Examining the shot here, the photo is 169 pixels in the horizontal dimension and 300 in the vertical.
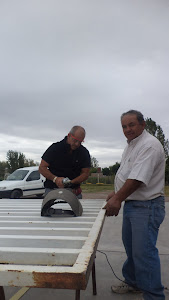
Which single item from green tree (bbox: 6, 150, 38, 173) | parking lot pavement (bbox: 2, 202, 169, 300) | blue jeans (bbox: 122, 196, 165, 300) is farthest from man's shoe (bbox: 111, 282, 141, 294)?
green tree (bbox: 6, 150, 38, 173)

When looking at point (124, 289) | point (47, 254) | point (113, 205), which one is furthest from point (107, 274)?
point (47, 254)

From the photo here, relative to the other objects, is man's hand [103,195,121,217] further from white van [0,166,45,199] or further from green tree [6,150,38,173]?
green tree [6,150,38,173]

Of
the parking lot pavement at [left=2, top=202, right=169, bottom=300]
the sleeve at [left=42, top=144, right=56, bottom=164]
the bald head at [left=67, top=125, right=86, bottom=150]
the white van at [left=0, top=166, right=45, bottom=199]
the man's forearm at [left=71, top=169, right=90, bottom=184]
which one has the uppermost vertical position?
the bald head at [left=67, top=125, right=86, bottom=150]

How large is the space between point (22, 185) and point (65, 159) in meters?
10.5

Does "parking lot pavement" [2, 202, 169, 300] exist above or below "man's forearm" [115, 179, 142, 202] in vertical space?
below

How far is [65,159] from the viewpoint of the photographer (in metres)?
3.43

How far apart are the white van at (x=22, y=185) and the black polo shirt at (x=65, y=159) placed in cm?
1013

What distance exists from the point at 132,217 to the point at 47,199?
2.52ft

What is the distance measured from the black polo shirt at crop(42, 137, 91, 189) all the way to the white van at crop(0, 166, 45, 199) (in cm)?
1013

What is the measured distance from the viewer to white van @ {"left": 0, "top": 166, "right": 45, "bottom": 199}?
13.1m

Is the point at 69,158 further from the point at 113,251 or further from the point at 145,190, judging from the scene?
the point at 113,251

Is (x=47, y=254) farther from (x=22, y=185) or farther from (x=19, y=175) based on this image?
(x=19, y=175)

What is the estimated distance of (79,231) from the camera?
5.21ft

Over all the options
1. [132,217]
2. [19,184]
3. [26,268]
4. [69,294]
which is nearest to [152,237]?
[132,217]
